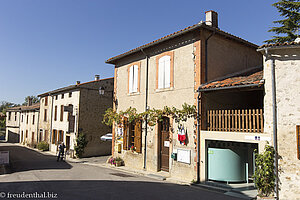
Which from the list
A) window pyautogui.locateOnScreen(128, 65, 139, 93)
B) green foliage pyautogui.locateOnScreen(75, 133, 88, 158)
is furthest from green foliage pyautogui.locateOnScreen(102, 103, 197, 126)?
green foliage pyautogui.locateOnScreen(75, 133, 88, 158)

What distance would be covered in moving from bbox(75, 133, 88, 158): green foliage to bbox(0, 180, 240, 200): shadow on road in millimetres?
9043

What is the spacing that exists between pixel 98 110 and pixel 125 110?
6905 millimetres

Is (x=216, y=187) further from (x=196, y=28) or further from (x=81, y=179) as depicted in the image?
(x=196, y=28)

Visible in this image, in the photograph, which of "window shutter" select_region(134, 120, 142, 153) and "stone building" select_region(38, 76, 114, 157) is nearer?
"window shutter" select_region(134, 120, 142, 153)

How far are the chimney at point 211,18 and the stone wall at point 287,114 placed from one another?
400 cm

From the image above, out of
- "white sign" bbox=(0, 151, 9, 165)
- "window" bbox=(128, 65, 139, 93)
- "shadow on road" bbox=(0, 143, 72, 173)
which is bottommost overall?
"shadow on road" bbox=(0, 143, 72, 173)

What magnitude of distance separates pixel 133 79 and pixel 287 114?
27.7 feet

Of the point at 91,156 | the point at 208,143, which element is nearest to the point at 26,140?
the point at 91,156

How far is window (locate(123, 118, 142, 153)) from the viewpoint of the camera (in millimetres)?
12531

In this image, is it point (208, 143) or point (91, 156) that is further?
point (91, 156)

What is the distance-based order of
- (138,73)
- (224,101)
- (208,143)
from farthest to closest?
(138,73) → (224,101) → (208,143)

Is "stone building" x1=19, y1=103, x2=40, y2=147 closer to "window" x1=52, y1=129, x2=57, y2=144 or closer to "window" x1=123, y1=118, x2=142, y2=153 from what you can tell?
"window" x1=52, y1=129, x2=57, y2=144

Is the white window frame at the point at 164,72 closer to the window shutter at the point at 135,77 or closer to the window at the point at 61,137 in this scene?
the window shutter at the point at 135,77

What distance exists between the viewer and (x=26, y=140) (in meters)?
31.7
